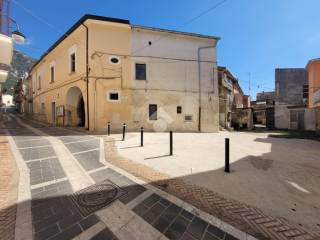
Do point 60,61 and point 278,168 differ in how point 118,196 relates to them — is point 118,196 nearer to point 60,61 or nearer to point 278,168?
point 278,168

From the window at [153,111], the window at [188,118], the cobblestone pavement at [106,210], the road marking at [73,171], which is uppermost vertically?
the window at [153,111]

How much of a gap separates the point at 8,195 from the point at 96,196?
5.46 feet

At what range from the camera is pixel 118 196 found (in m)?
3.70

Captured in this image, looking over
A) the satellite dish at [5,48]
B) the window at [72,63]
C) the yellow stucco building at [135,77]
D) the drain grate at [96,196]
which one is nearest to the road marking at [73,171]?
the drain grate at [96,196]

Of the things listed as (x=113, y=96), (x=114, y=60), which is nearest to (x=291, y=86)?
(x=114, y=60)

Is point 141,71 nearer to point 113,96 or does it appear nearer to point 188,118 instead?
point 113,96

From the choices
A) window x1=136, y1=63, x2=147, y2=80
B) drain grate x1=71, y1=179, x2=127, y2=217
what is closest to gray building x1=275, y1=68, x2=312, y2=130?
window x1=136, y1=63, x2=147, y2=80

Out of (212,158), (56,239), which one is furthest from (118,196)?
(212,158)

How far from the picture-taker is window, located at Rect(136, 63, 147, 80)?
14508mm

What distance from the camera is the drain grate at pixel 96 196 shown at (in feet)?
11.0

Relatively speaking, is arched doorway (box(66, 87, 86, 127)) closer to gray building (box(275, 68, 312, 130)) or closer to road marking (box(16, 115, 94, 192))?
road marking (box(16, 115, 94, 192))

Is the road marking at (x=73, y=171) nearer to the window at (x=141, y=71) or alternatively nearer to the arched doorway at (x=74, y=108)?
the window at (x=141, y=71)

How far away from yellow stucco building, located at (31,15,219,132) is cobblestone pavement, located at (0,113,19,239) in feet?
26.8

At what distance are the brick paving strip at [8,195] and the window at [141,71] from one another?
9894 mm
